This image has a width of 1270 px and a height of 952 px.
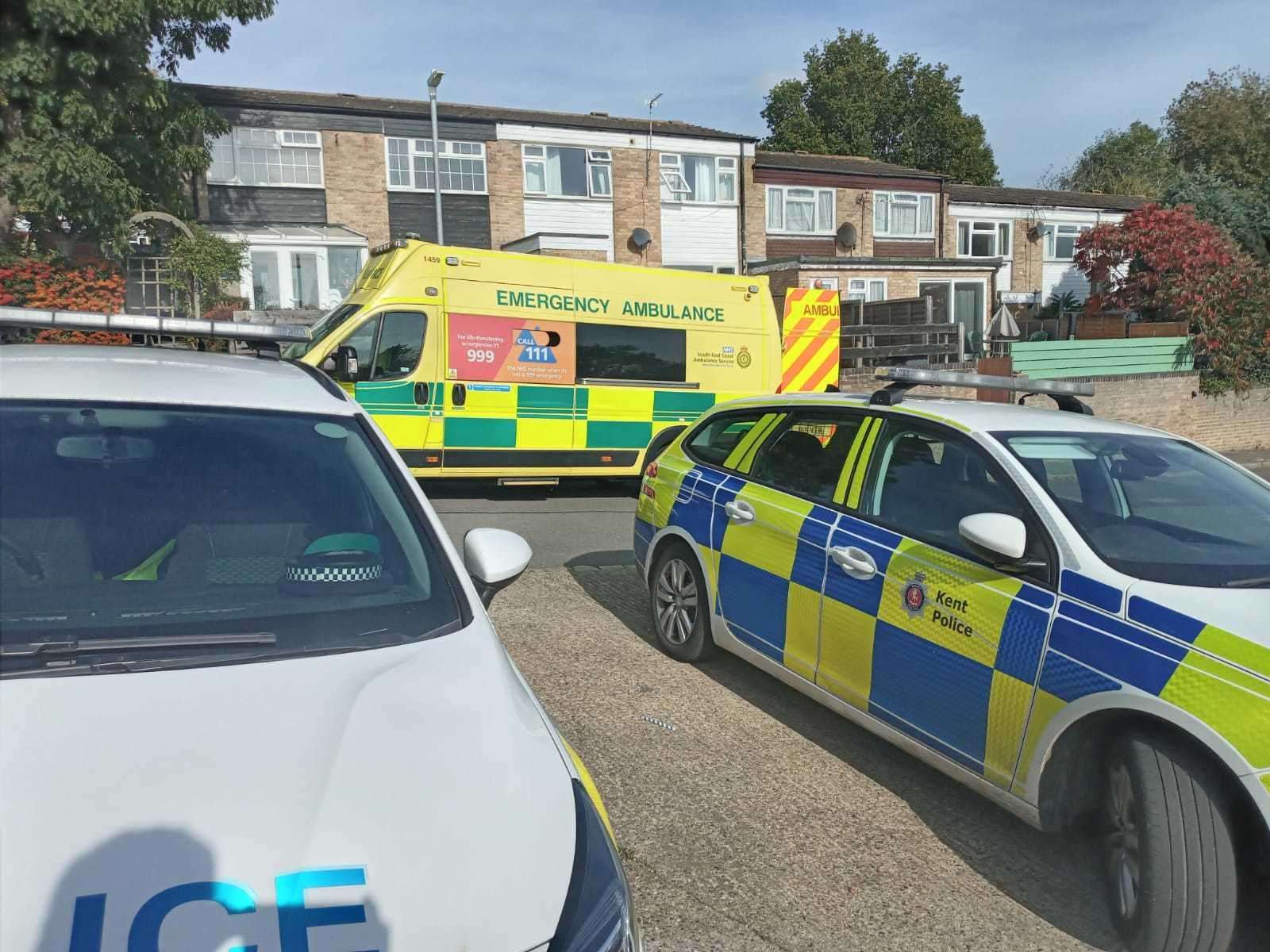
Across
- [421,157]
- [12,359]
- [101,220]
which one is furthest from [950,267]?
[12,359]

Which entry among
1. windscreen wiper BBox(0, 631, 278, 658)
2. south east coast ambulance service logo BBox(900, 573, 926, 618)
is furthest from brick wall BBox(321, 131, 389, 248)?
windscreen wiper BBox(0, 631, 278, 658)

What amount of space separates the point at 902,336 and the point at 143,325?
15882mm

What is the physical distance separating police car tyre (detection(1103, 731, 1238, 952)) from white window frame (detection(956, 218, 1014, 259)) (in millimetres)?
33272

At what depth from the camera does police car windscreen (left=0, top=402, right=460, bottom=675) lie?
2.04 m

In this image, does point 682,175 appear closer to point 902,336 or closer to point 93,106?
point 902,336

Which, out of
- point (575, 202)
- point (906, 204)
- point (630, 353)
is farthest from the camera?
point (906, 204)

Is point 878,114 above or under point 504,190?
above

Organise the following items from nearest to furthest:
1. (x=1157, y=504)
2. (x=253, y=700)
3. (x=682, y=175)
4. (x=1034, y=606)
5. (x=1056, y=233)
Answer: (x=253, y=700) < (x=1034, y=606) < (x=1157, y=504) < (x=682, y=175) < (x=1056, y=233)

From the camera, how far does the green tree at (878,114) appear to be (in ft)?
164

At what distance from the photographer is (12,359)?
2.71 metres

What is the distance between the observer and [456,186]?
81.5ft

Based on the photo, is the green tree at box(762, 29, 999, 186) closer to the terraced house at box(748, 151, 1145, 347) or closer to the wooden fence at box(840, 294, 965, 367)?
the terraced house at box(748, 151, 1145, 347)

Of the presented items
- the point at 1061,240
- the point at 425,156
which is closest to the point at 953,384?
the point at 425,156

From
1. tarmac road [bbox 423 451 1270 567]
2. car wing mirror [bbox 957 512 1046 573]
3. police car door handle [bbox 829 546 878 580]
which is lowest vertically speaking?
tarmac road [bbox 423 451 1270 567]
